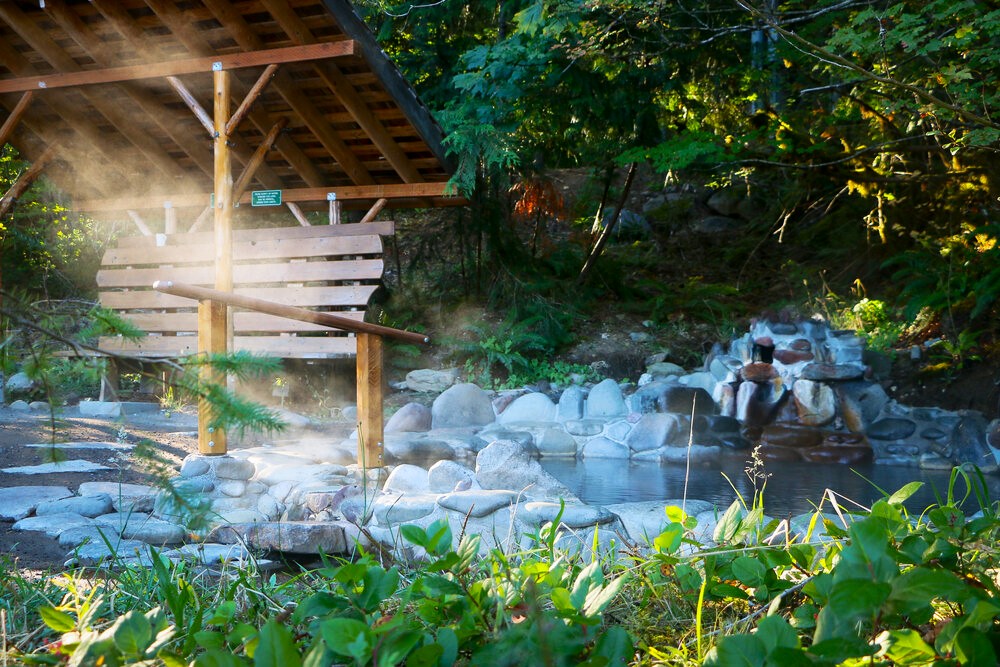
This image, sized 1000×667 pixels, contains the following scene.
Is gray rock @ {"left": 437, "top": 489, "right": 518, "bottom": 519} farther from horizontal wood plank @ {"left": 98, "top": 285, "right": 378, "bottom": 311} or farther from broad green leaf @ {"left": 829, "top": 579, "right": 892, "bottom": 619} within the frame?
horizontal wood plank @ {"left": 98, "top": 285, "right": 378, "bottom": 311}

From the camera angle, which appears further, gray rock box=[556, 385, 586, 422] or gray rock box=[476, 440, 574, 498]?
gray rock box=[556, 385, 586, 422]

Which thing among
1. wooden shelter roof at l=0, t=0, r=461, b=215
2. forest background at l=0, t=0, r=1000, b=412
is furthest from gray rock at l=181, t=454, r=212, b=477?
forest background at l=0, t=0, r=1000, b=412

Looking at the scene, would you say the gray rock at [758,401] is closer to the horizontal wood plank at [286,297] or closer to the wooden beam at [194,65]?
the horizontal wood plank at [286,297]

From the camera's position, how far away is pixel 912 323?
403 inches

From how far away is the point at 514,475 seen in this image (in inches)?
204

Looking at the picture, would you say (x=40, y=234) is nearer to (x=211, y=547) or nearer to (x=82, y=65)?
(x=82, y=65)

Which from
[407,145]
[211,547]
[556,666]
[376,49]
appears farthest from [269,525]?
[407,145]

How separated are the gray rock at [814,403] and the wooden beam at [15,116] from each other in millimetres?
8692

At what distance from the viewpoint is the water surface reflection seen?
20.0ft

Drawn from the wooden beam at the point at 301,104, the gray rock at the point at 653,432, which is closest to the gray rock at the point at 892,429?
the gray rock at the point at 653,432

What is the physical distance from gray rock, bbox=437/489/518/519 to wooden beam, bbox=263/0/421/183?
4.27m

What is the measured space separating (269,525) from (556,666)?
3048mm

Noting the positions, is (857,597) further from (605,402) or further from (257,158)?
(605,402)

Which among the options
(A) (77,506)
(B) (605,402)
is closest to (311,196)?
(B) (605,402)
